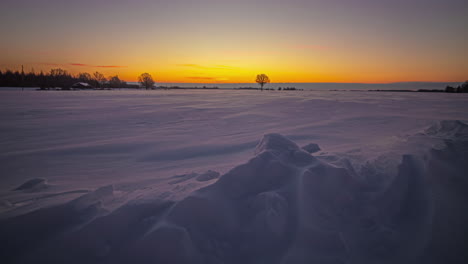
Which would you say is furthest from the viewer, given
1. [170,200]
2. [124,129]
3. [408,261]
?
[124,129]

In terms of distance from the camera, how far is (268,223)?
5.15 feet

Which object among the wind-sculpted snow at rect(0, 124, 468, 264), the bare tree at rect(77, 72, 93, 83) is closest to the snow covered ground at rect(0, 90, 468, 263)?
the wind-sculpted snow at rect(0, 124, 468, 264)

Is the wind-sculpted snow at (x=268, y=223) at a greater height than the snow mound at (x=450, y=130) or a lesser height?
lesser

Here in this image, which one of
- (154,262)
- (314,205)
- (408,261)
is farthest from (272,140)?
(154,262)

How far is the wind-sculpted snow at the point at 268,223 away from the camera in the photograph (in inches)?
53.6

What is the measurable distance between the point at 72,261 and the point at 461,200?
10.7 feet

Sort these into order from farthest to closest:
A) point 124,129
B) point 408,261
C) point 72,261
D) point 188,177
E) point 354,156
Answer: point 124,129 < point 354,156 < point 188,177 < point 408,261 < point 72,261

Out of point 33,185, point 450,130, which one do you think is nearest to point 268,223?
point 33,185

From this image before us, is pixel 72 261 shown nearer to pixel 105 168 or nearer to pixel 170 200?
pixel 170 200

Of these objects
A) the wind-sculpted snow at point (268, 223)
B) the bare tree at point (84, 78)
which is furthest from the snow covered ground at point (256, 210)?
the bare tree at point (84, 78)

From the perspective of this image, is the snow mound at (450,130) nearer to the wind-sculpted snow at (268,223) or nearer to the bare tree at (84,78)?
the wind-sculpted snow at (268,223)

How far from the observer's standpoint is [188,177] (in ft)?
7.72

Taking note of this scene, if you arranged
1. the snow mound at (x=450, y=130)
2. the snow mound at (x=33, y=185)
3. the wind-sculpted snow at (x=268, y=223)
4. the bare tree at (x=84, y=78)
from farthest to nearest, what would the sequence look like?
the bare tree at (x=84, y=78)
the snow mound at (x=450, y=130)
the snow mound at (x=33, y=185)
the wind-sculpted snow at (x=268, y=223)

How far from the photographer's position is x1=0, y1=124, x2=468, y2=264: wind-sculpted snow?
136 centimetres
